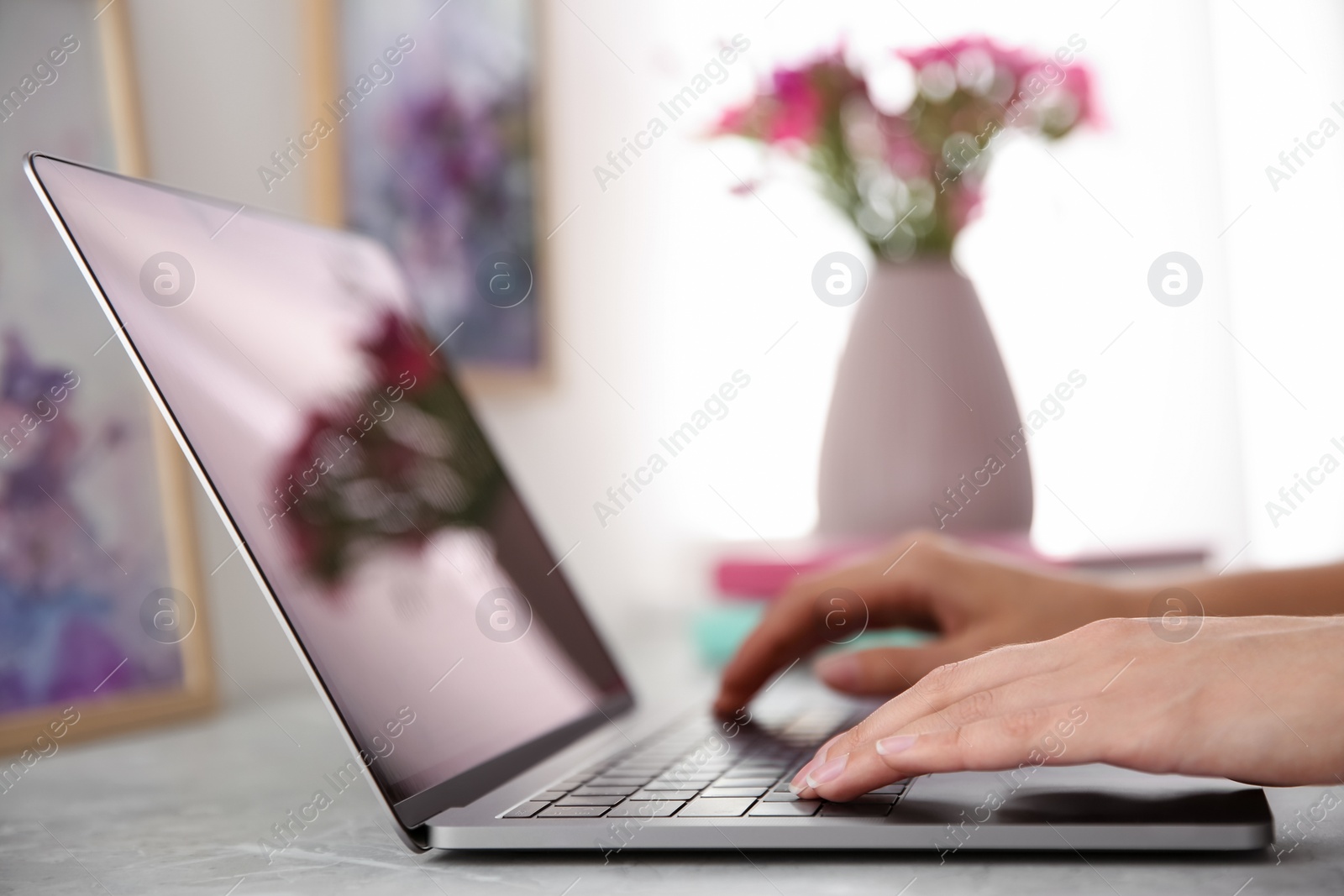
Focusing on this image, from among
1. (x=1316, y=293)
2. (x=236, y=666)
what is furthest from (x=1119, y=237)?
(x=236, y=666)

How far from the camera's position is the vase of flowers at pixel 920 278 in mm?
1323

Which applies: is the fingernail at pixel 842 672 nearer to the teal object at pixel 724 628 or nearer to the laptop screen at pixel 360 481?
the laptop screen at pixel 360 481

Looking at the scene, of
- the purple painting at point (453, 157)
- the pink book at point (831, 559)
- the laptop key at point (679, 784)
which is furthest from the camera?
the purple painting at point (453, 157)

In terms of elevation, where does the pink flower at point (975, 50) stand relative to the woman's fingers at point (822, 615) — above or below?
above

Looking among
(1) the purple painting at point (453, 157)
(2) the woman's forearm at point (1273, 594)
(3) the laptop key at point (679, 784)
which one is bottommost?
(2) the woman's forearm at point (1273, 594)

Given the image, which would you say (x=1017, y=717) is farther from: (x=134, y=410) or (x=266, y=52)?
(x=266, y=52)

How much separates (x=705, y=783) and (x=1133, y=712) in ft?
0.67

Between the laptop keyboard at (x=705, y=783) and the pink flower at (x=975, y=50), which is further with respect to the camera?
the pink flower at (x=975, y=50)

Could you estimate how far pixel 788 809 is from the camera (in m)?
0.48

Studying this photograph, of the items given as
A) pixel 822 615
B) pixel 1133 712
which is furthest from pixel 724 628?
pixel 1133 712

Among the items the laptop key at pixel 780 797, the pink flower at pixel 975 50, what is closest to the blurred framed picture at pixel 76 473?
the laptop key at pixel 780 797

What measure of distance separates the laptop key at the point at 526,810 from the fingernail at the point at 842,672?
33 centimetres

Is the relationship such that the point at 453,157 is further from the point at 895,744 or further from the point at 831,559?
the point at 895,744

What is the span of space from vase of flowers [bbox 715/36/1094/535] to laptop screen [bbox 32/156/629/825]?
543 millimetres
